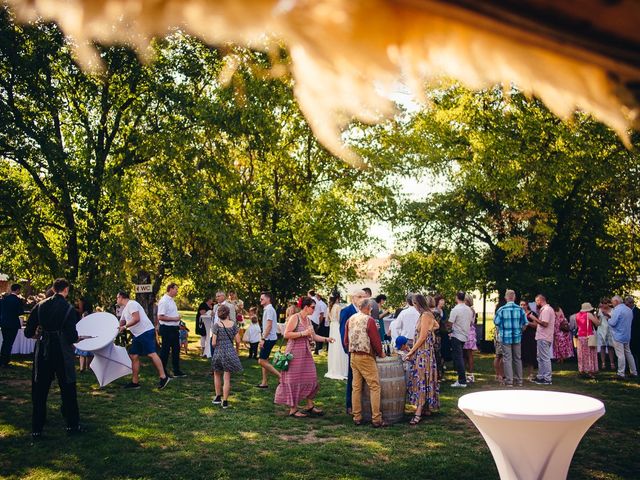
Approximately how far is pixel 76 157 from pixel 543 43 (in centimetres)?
1850

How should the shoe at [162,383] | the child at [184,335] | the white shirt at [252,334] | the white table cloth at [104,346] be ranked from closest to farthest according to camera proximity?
the white table cloth at [104,346] → the shoe at [162,383] → the white shirt at [252,334] → the child at [184,335]

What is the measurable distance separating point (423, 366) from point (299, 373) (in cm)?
208

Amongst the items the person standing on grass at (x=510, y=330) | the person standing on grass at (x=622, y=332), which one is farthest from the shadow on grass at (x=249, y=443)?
the person standing on grass at (x=622, y=332)

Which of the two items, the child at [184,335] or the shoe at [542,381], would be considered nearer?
the shoe at [542,381]

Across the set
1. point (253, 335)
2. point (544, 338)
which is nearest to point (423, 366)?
point (544, 338)

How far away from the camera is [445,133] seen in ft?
83.6

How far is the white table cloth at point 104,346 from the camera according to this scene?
1115 centimetres

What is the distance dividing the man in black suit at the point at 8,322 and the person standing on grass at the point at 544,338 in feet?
42.9

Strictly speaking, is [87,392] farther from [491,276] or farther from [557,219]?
[557,219]

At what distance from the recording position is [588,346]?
586 inches

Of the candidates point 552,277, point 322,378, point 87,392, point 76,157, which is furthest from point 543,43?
point 552,277

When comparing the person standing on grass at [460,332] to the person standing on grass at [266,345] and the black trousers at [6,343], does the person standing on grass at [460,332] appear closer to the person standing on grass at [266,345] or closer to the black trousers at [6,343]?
the person standing on grass at [266,345]

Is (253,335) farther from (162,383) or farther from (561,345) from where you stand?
(561,345)

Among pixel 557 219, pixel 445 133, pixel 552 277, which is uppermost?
pixel 445 133
